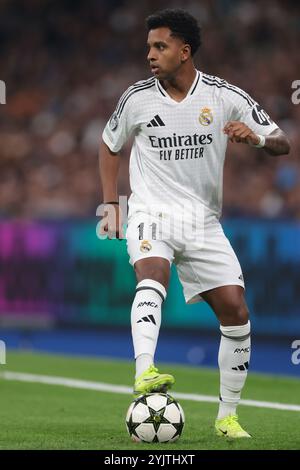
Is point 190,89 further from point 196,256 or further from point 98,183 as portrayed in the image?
point 98,183

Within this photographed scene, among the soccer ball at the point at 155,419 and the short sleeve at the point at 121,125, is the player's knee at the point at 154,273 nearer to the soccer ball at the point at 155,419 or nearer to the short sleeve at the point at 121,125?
the soccer ball at the point at 155,419

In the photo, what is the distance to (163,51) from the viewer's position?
257 inches

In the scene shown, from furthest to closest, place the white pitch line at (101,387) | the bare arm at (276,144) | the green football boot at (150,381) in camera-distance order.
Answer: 1. the white pitch line at (101,387)
2. the bare arm at (276,144)
3. the green football boot at (150,381)

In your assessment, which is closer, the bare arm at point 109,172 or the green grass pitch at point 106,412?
the green grass pitch at point 106,412

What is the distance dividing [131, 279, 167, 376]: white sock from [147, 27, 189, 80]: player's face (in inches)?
46.5

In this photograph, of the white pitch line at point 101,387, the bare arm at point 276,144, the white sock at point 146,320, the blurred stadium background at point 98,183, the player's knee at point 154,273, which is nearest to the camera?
the white sock at point 146,320

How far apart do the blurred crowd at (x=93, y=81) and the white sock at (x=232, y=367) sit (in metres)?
7.26

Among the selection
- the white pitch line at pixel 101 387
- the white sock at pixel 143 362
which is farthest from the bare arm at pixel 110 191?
the white pitch line at pixel 101 387

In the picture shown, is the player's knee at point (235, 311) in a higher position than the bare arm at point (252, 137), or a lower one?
lower

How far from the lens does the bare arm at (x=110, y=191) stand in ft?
21.5

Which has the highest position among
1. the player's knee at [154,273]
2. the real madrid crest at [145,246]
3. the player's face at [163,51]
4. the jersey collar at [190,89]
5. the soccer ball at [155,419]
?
the player's face at [163,51]

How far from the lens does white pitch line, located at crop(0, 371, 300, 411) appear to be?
344 inches

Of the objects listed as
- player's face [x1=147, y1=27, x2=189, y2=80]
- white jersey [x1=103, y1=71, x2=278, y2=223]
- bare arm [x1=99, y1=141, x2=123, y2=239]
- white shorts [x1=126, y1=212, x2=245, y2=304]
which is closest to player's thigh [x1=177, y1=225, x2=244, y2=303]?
white shorts [x1=126, y1=212, x2=245, y2=304]
